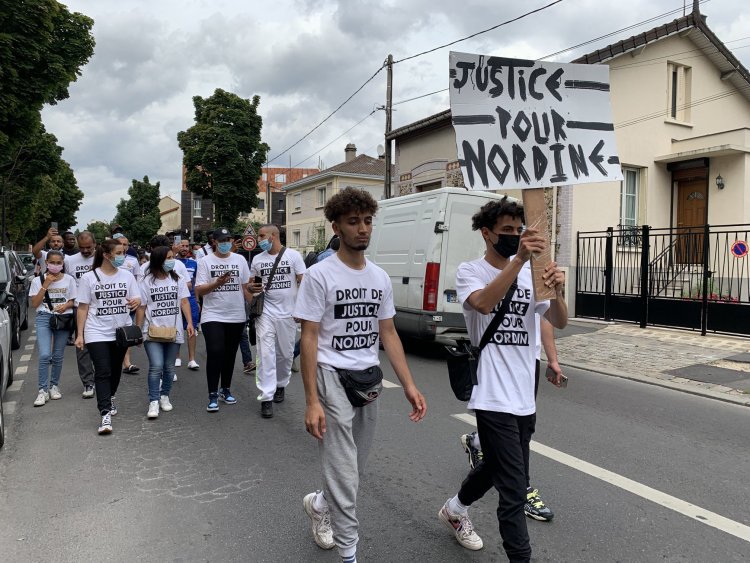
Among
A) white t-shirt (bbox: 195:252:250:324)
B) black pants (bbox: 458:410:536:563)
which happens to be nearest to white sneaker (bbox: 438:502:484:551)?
black pants (bbox: 458:410:536:563)

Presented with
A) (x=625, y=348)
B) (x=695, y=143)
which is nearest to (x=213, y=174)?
(x=695, y=143)

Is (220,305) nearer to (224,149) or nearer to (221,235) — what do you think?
(221,235)

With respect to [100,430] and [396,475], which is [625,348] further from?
[100,430]

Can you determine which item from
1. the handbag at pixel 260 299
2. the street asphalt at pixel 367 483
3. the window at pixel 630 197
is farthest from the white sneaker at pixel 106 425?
the window at pixel 630 197

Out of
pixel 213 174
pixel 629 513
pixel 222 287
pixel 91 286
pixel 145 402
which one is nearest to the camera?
pixel 629 513

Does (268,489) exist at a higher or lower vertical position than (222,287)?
lower

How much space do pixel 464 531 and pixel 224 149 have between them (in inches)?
1277

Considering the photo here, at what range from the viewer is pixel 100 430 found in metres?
5.48

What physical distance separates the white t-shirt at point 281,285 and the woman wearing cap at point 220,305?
0.22m

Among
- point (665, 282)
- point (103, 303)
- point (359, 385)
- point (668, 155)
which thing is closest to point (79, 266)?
point (103, 303)

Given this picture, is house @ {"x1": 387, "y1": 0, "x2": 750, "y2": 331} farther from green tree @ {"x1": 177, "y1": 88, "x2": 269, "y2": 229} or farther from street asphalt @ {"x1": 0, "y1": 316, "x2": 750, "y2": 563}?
green tree @ {"x1": 177, "y1": 88, "x2": 269, "y2": 229}

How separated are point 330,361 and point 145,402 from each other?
4.47m

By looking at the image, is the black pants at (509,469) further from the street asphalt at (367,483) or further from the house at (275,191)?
the house at (275,191)

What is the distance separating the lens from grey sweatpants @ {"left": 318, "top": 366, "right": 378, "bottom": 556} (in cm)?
283
